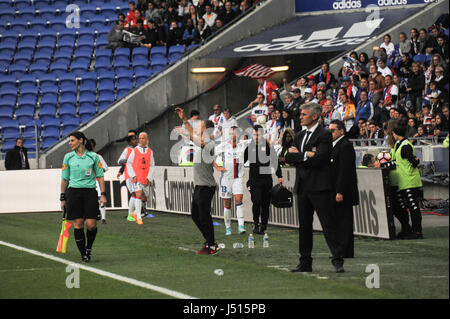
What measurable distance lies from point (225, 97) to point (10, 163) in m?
8.64

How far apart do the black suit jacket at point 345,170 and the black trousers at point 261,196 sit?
16.2ft

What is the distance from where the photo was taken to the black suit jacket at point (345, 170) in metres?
12.4

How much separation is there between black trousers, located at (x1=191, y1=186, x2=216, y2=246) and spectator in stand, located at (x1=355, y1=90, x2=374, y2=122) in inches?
336

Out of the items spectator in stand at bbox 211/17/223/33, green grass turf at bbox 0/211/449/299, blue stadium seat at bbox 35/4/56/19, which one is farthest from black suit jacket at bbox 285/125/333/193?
blue stadium seat at bbox 35/4/56/19

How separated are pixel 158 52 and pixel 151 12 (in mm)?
1642

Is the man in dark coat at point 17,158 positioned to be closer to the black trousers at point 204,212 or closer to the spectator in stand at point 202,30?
the spectator in stand at point 202,30

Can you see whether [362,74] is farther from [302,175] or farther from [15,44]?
[15,44]

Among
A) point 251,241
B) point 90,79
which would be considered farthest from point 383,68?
point 90,79

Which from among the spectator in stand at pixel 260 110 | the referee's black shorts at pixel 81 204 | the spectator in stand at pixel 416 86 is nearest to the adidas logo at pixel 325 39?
the spectator in stand at pixel 260 110

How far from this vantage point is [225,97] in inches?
1298
